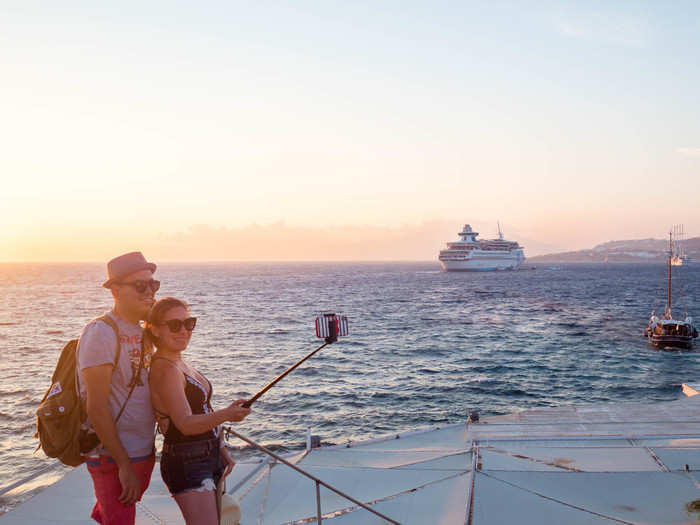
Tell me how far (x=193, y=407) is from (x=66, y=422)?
79 centimetres

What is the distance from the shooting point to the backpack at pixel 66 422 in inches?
134

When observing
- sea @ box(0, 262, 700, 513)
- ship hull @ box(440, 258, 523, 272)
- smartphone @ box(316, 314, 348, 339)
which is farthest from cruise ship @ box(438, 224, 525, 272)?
smartphone @ box(316, 314, 348, 339)

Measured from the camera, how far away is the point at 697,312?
198 ft

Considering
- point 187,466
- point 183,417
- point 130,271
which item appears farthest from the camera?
point 130,271

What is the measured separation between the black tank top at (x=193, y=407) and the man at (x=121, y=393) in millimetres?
208

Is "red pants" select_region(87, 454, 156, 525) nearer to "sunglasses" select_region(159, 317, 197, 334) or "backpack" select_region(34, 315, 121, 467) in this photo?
"backpack" select_region(34, 315, 121, 467)

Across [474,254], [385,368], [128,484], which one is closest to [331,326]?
[128,484]

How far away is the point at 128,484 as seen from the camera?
3.45 metres

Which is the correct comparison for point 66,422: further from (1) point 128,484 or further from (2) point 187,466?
(2) point 187,466

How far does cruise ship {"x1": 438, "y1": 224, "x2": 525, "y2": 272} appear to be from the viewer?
159m

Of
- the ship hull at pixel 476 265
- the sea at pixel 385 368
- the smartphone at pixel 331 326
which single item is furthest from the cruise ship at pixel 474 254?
the smartphone at pixel 331 326

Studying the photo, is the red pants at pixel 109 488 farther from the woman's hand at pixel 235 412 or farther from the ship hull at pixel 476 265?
the ship hull at pixel 476 265

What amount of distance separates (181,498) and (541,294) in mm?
93011

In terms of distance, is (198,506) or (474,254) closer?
(198,506)
